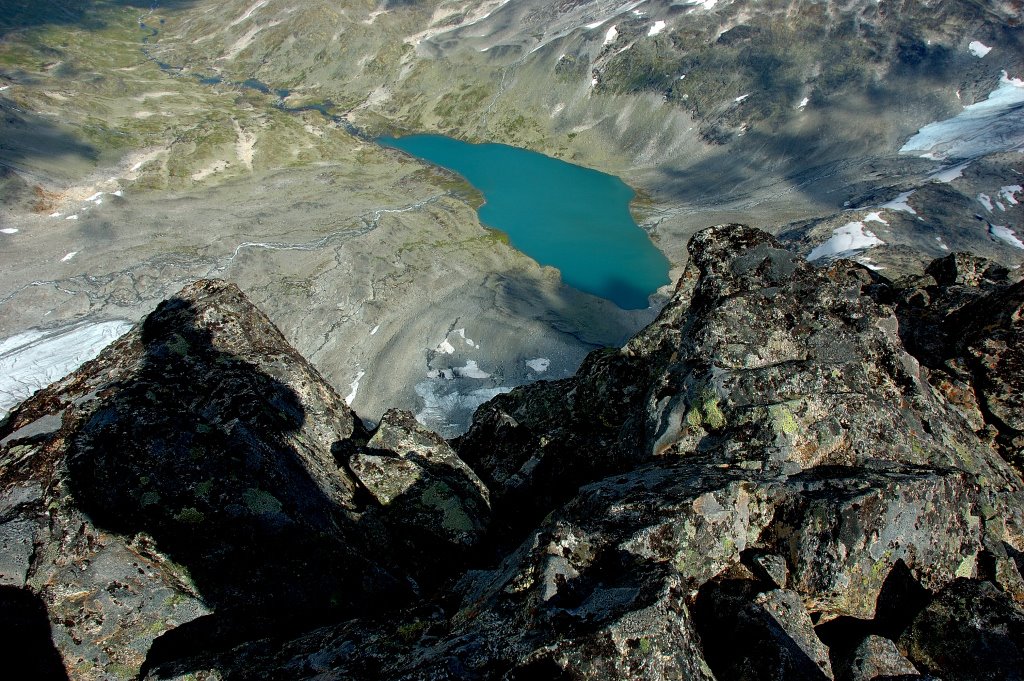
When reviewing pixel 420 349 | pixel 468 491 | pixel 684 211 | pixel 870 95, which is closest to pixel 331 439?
pixel 468 491

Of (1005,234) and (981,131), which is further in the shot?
(981,131)

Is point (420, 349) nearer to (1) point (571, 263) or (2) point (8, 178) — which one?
(1) point (571, 263)

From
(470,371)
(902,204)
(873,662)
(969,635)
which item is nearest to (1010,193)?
(902,204)

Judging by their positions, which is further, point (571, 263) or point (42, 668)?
point (571, 263)

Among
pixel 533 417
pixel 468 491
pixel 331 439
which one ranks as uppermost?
pixel 331 439

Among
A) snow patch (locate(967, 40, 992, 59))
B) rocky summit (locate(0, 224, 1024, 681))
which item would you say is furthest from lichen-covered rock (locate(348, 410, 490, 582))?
snow patch (locate(967, 40, 992, 59))

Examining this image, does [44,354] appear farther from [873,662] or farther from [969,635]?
[969,635]

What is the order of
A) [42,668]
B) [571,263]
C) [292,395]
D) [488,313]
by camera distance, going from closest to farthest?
[42,668]
[292,395]
[488,313]
[571,263]
